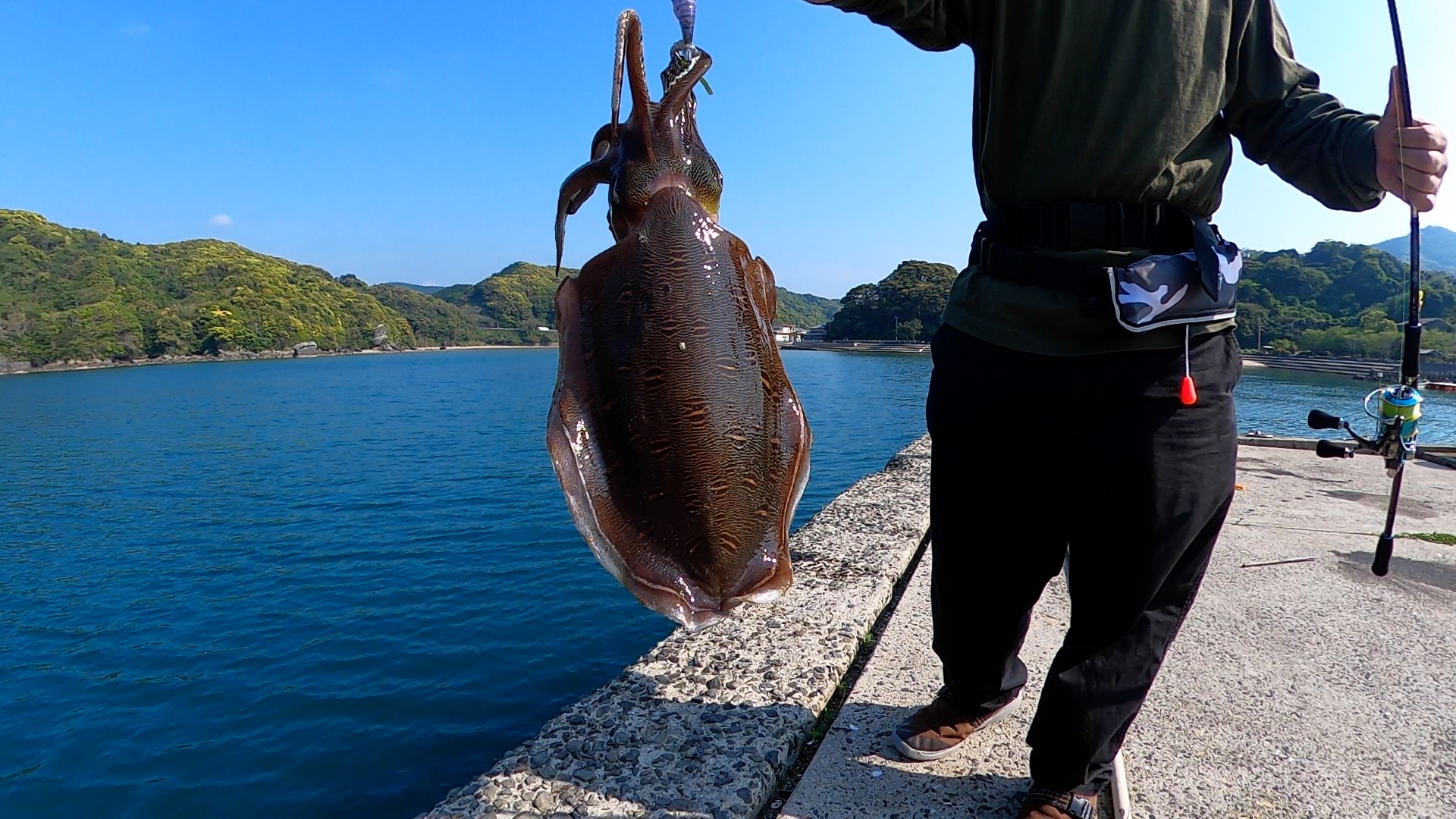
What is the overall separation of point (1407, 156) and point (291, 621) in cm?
1249

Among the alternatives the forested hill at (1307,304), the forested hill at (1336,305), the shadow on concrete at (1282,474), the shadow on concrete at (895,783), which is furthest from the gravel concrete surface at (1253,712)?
the forested hill at (1336,305)

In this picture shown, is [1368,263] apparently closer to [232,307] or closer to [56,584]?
[56,584]

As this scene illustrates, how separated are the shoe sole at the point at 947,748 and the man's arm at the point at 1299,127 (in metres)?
2.11

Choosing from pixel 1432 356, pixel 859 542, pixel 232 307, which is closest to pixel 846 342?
pixel 1432 356

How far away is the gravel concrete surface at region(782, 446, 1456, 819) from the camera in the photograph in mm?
2580

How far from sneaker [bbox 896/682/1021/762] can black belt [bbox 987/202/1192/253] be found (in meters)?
1.80

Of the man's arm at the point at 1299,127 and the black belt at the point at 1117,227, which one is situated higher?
the man's arm at the point at 1299,127

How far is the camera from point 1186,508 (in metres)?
2.10

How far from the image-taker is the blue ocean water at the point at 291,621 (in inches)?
266

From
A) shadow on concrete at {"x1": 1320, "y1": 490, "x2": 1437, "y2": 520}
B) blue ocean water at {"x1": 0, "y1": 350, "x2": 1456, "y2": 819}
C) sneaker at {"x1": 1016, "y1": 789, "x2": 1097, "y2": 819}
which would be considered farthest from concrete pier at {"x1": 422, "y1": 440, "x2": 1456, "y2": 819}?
blue ocean water at {"x1": 0, "y1": 350, "x2": 1456, "y2": 819}

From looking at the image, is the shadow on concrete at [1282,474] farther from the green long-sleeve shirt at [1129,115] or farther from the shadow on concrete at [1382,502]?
the green long-sleeve shirt at [1129,115]

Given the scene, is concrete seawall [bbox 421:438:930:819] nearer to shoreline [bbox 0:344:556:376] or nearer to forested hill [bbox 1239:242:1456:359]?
forested hill [bbox 1239:242:1456:359]

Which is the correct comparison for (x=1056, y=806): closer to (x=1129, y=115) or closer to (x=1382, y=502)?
(x=1129, y=115)

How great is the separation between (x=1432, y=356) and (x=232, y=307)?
15025 centimetres
